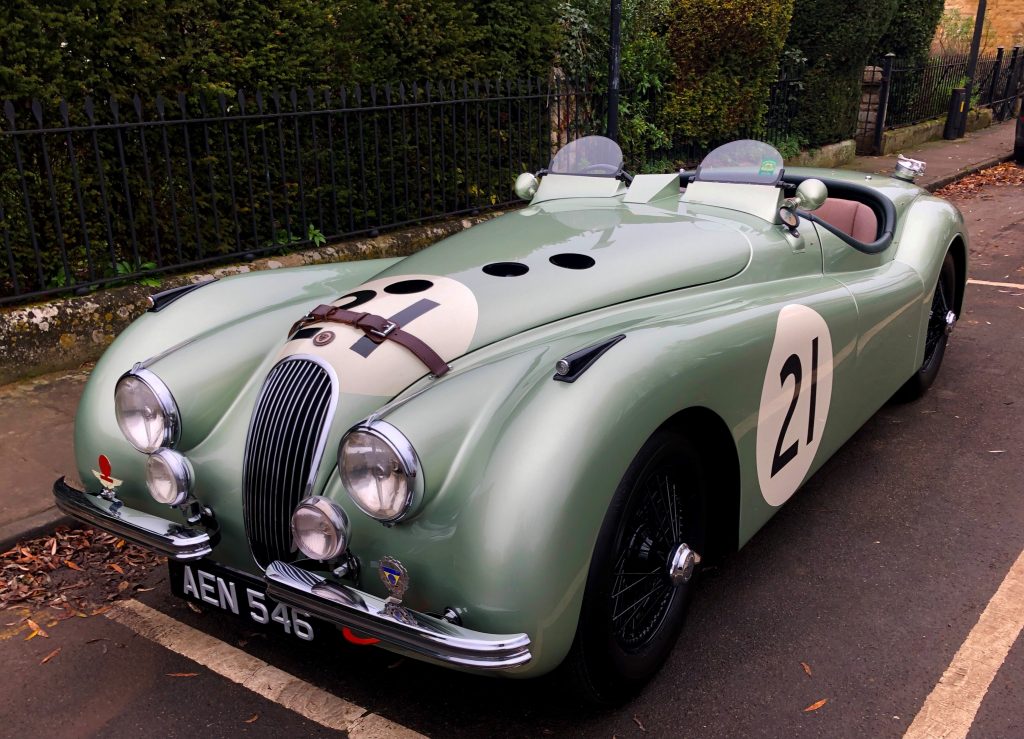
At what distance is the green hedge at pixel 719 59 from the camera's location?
981 cm

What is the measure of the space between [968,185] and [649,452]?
12.2 meters

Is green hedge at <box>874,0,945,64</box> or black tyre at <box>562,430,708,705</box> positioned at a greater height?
green hedge at <box>874,0,945,64</box>

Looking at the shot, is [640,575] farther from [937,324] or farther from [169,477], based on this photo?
[937,324]

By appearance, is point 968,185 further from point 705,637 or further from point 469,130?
point 705,637

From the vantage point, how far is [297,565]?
2260 mm

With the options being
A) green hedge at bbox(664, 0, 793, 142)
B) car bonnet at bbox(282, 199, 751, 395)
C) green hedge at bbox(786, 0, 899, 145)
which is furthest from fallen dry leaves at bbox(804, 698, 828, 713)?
green hedge at bbox(786, 0, 899, 145)

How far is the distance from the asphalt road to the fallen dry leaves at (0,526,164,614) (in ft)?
0.40

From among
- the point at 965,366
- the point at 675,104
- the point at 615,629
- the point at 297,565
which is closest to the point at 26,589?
the point at 297,565

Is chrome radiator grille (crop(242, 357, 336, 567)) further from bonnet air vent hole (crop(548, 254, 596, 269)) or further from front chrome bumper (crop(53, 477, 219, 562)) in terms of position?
bonnet air vent hole (crop(548, 254, 596, 269))

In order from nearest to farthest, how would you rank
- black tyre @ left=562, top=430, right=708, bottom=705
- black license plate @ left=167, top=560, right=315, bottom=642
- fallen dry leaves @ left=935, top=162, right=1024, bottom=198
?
black tyre @ left=562, top=430, right=708, bottom=705
black license plate @ left=167, top=560, right=315, bottom=642
fallen dry leaves @ left=935, top=162, right=1024, bottom=198

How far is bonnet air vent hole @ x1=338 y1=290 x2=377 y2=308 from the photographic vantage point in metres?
2.65

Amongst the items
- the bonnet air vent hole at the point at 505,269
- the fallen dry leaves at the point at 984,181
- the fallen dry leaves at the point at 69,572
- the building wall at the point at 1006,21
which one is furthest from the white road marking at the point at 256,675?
the building wall at the point at 1006,21

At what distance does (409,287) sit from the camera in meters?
2.74

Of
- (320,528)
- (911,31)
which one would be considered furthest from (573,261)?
(911,31)
